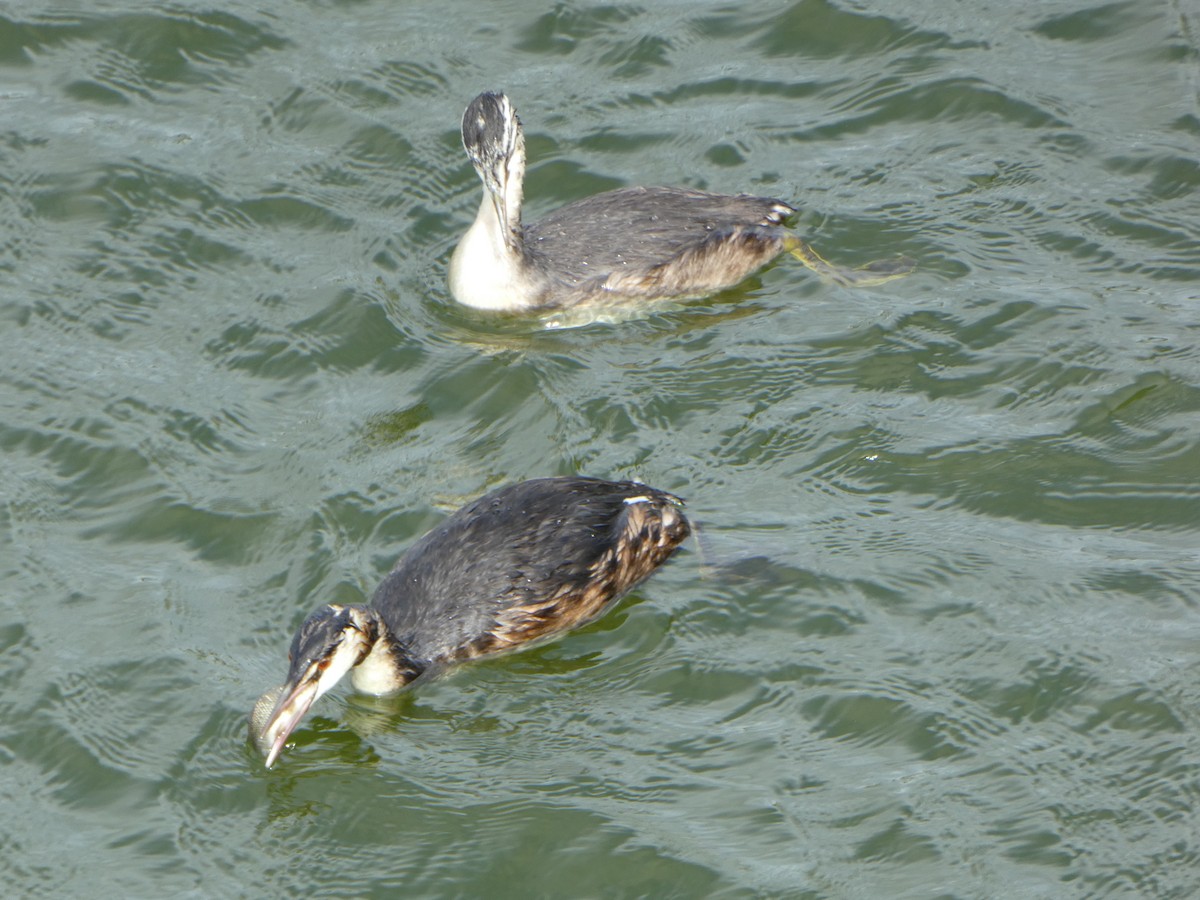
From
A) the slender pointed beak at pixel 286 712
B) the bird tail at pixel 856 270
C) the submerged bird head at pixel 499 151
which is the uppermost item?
the submerged bird head at pixel 499 151

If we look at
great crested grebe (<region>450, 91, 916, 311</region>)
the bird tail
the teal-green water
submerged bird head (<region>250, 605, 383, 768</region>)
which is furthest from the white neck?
submerged bird head (<region>250, 605, 383, 768</region>)

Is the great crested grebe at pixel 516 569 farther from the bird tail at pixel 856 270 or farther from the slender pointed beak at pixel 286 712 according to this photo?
the bird tail at pixel 856 270

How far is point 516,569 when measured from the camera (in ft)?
28.3

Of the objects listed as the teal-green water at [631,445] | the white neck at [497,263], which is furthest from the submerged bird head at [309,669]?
the white neck at [497,263]

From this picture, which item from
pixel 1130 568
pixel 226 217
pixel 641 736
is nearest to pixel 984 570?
pixel 1130 568

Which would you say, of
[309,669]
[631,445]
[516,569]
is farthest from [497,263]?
[309,669]

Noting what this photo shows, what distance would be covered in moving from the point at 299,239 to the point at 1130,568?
5462mm

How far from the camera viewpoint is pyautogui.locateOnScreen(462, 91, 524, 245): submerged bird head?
1079 cm

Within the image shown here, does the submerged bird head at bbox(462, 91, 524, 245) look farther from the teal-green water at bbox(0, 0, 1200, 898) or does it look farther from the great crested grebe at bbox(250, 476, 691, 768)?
the great crested grebe at bbox(250, 476, 691, 768)

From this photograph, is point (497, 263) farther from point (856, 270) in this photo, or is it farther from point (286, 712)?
point (286, 712)

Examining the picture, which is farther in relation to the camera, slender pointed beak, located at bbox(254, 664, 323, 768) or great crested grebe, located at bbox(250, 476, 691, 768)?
great crested grebe, located at bbox(250, 476, 691, 768)

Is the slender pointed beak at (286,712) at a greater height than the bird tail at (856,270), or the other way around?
the bird tail at (856,270)

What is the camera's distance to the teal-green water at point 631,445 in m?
7.49

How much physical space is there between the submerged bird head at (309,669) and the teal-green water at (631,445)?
20 cm
